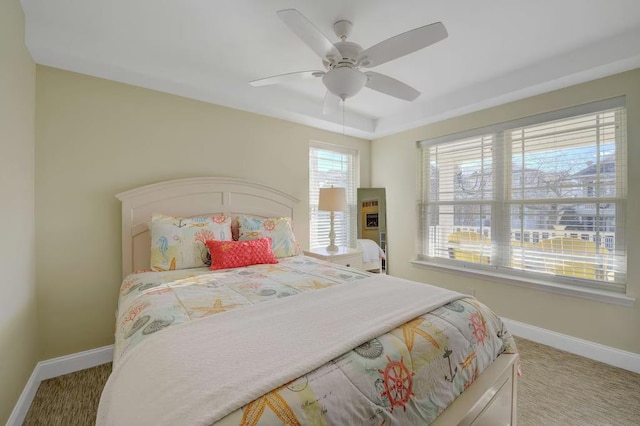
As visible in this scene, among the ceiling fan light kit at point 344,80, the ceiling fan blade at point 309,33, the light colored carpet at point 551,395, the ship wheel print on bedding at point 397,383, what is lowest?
the light colored carpet at point 551,395

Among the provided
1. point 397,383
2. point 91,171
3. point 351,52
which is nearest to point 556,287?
point 397,383

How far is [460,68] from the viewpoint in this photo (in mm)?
2602

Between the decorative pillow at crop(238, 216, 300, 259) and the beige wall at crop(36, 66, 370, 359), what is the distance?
2.44 ft

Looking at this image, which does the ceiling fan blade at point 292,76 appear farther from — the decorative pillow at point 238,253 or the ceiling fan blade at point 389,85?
the decorative pillow at point 238,253

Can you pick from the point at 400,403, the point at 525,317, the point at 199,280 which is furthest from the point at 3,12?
the point at 525,317

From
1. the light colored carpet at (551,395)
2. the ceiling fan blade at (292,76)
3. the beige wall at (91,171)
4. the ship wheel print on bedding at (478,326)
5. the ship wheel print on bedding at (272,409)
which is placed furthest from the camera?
the beige wall at (91,171)

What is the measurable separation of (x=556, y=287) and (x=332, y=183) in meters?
2.66

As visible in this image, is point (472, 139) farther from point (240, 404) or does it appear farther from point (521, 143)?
point (240, 404)

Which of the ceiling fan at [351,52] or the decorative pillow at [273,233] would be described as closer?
the ceiling fan at [351,52]

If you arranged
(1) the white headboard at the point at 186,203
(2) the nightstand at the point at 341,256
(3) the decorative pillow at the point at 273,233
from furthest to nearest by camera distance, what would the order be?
1. (2) the nightstand at the point at 341,256
2. (3) the decorative pillow at the point at 273,233
3. (1) the white headboard at the point at 186,203

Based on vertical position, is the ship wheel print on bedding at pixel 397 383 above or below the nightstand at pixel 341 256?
below

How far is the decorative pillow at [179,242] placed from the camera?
2.17 m

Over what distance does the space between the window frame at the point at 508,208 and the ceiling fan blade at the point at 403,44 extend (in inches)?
76.6

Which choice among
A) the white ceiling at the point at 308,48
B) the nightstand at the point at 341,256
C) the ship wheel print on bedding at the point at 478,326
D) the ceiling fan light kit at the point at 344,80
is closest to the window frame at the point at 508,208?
the white ceiling at the point at 308,48
